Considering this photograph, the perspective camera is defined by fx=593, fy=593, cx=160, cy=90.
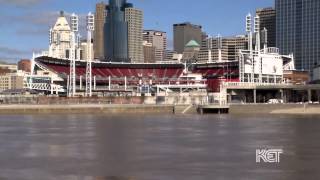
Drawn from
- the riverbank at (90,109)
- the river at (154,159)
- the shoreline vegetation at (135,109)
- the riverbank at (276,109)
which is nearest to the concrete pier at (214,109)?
the shoreline vegetation at (135,109)

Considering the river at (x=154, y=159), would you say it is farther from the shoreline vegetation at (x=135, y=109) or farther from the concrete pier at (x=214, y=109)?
the concrete pier at (x=214, y=109)

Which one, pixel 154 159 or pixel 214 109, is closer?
pixel 154 159

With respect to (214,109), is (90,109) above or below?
below

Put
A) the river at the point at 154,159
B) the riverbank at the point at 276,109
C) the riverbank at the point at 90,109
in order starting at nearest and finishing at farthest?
the river at the point at 154,159 → the riverbank at the point at 276,109 → the riverbank at the point at 90,109

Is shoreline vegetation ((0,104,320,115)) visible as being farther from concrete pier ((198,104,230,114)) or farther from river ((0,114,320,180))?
river ((0,114,320,180))

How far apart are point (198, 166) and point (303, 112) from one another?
345ft

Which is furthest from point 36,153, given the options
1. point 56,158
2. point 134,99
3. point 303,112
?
point 134,99

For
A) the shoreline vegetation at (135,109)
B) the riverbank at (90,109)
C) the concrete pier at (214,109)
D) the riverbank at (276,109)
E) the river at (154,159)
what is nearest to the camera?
the river at (154,159)

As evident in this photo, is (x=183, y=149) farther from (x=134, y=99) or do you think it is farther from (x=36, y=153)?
(x=134, y=99)

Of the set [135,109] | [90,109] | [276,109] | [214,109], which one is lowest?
[135,109]

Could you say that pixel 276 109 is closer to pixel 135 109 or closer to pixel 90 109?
pixel 135 109

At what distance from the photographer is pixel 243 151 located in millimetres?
41938

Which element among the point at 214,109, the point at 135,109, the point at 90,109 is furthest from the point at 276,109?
the point at 90,109

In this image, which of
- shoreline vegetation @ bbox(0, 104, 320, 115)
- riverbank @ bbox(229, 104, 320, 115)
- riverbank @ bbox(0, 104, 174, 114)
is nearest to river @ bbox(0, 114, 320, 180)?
riverbank @ bbox(229, 104, 320, 115)
